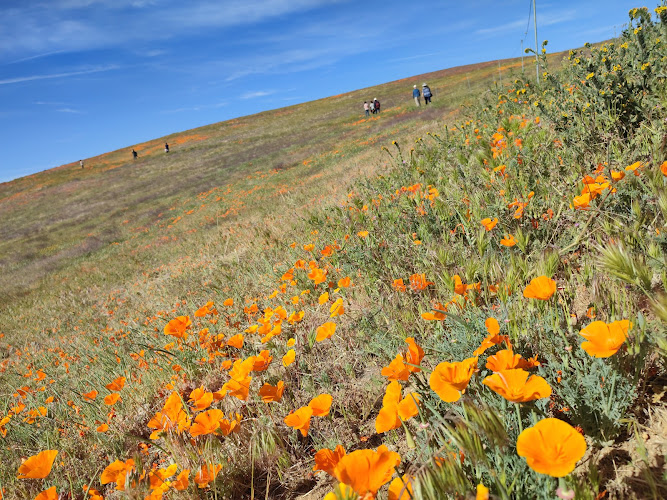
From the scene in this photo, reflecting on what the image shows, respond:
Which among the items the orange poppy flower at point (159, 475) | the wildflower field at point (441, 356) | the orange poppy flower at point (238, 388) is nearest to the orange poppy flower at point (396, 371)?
the wildflower field at point (441, 356)

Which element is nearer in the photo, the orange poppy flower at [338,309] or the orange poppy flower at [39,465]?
the orange poppy flower at [39,465]

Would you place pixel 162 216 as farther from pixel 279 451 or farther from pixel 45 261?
pixel 279 451

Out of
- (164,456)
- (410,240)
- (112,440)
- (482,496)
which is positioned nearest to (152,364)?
(112,440)

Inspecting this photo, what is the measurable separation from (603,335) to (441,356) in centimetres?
78

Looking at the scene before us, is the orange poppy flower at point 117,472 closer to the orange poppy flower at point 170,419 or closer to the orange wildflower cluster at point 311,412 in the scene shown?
the orange poppy flower at point 170,419

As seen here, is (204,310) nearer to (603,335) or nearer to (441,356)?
(441,356)

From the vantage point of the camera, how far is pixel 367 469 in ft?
3.13

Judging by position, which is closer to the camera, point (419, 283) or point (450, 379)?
point (450, 379)

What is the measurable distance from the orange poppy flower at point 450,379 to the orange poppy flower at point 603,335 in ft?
1.05

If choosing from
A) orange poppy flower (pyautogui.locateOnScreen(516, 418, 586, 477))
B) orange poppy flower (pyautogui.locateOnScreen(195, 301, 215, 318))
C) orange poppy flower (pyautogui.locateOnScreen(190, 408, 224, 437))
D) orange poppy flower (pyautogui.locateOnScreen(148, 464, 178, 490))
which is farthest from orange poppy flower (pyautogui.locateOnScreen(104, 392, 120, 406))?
orange poppy flower (pyautogui.locateOnScreen(516, 418, 586, 477))

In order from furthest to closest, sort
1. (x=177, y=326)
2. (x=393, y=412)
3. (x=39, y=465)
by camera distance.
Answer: (x=177, y=326) < (x=39, y=465) < (x=393, y=412)

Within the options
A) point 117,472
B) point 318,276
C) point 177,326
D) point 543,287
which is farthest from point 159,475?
point 543,287

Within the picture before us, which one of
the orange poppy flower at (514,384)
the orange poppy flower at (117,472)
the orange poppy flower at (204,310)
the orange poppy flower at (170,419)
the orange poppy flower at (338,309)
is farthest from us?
the orange poppy flower at (204,310)

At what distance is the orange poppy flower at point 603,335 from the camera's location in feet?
3.18
